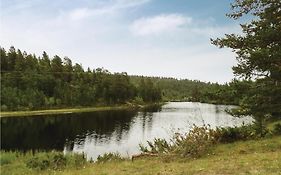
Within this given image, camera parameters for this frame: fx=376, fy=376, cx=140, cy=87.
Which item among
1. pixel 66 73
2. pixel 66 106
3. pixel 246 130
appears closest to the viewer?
pixel 246 130

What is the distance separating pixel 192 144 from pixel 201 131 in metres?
1.75

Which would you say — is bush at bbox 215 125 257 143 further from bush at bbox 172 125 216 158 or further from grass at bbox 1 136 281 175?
bush at bbox 172 125 216 158

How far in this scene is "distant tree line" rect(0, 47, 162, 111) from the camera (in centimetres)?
13500

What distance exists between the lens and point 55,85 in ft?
512

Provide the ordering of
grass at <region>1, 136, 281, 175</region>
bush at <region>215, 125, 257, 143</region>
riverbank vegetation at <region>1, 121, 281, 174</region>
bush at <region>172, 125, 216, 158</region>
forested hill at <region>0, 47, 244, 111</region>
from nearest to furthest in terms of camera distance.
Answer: grass at <region>1, 136, 281, 175</region>
riverbank vegetation at <region>1, 121, 281, 174</region>
bush at <region>172, 125, 216, 158</region>
bush at <region>215, 125, 257, 143</region>
forested hill at <region>0, 47, 244, 111</region>

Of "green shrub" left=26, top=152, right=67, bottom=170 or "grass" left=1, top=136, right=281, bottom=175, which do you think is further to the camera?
"green shrub" left=26, top=152, right=67, bottom=170

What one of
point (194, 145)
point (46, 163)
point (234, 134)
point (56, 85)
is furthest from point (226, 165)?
point (56, 85)

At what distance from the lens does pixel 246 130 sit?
26.5m

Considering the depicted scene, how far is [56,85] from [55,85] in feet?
2.05

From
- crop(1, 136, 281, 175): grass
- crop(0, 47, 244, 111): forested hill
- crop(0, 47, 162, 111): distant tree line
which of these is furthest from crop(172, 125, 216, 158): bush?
crop(0, 47, 162, 111): distant tree line

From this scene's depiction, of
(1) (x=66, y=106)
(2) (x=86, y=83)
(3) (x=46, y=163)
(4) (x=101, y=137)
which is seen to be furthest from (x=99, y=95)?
(3) (x=46, y=163)

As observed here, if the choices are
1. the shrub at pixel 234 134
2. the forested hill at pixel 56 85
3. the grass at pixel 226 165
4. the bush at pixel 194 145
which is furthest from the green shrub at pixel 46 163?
the forested hill at pixel 56 85

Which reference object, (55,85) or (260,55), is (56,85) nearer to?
(55,85)

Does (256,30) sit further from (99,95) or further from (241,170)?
(99,95)
